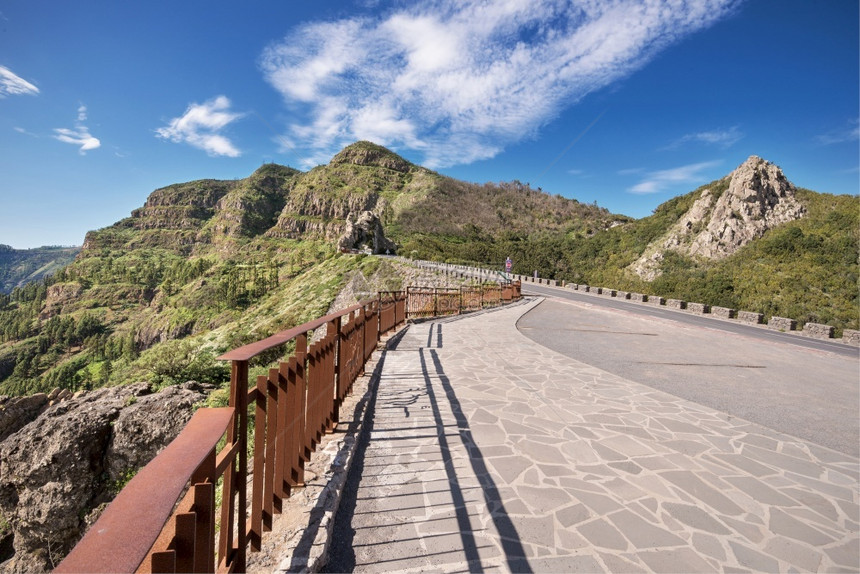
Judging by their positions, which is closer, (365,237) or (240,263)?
(365,237)

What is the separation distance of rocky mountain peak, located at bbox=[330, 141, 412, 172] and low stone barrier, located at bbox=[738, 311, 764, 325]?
120226mm

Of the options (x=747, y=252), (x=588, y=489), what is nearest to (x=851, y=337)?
(x=588, y=489)

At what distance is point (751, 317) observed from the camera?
17.8 meters

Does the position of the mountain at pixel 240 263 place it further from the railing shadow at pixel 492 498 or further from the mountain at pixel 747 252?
the mountain at pixel 747 252

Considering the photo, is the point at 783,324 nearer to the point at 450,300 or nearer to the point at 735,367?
the point at 735,367

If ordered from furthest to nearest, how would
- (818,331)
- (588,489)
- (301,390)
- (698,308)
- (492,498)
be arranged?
(698,308), (818,331), (588,489), (492,498), (301,390)

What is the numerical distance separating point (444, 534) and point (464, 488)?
575 millimetres

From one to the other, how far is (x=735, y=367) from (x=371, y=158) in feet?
444

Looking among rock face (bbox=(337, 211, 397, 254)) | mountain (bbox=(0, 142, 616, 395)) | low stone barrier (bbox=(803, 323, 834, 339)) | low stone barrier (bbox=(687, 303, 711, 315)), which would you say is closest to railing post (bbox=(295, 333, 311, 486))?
mountain (bbox=(0, 142, 616, 395))

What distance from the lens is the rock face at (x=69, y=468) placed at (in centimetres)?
796

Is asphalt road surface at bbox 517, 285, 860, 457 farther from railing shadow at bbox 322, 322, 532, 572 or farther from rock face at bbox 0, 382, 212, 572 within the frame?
rock face at bbox 0, 382, 212, 572

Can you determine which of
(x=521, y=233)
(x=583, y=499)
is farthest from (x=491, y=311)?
(x=521, y=233)

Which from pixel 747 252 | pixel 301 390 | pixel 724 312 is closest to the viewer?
pixel 301 390

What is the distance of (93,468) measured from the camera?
8133 millimetres
